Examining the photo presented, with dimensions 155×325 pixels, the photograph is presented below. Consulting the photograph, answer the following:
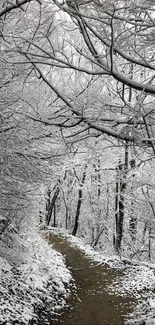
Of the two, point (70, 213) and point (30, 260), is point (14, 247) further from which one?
point (70, 213)

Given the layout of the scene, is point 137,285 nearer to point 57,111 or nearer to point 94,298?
point 94,298

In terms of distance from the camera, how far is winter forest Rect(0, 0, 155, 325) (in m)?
3.35

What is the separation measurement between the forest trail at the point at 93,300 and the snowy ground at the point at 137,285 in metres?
0.26

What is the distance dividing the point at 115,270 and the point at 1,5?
30.9ft

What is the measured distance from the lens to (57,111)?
5297 mm

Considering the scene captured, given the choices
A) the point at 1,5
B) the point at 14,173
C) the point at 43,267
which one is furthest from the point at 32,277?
the point at 1,5

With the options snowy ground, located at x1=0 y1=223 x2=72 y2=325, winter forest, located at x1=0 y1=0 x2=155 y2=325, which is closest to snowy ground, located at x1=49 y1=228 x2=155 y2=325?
winter forest, located at x1=0 y1=0 x2=155 y2=325

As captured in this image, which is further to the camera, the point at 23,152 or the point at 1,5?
the point at 23,152

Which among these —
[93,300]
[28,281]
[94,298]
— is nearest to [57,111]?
[28,281]

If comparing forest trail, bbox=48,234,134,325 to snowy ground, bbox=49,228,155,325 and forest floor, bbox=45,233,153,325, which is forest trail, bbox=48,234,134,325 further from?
snowy ground, bbox=49,228,155,325

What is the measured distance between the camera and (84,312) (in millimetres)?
8062

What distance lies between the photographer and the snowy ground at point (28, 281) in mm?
6922

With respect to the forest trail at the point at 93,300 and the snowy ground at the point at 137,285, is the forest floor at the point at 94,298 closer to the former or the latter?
the forest trail at the point at 93,300

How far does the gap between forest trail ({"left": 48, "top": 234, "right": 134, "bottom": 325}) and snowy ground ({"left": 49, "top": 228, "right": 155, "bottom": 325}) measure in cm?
26
